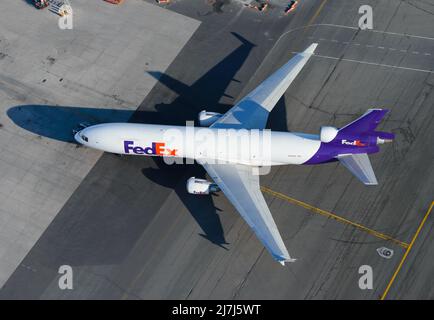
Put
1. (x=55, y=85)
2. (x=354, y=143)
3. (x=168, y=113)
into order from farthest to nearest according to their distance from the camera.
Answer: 1. (x=55, y=85)
2. (x=168, y=113)
3. (x=354, y=143)

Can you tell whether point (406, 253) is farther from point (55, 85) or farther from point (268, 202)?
point (55, 85)

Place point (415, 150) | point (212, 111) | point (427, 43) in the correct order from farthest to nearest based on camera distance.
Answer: point (427, 43) < point (212, 111) < point (415, 150)

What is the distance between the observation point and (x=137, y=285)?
43406 millimetres

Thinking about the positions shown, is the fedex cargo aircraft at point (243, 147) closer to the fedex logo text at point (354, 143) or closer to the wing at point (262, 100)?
the fedex logo text at point (354, 143)

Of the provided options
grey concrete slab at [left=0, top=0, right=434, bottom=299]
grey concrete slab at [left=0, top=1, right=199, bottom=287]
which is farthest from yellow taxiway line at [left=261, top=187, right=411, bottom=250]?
grey concrete slab at [left=0, top=1, right=199, bottom=287]

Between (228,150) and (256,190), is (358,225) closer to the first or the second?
(256,190)

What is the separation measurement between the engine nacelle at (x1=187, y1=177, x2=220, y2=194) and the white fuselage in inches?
93.7

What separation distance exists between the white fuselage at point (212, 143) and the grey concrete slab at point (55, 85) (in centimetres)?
551

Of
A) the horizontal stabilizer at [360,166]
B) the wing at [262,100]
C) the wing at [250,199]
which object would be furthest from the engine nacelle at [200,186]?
the horizontal stabilizer at [360,166]

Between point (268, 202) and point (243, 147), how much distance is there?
6046mm

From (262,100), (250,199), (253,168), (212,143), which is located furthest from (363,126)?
(212,143)

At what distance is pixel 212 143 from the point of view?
152 feet
